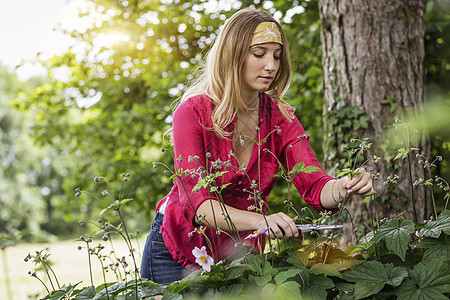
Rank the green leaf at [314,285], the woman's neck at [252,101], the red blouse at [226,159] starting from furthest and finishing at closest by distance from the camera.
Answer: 1. the woman's neck at [252,101]
2. the red blouse at [226,159]
3. the green leaf at [314,285]

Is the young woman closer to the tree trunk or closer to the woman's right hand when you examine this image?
the woman's right hand

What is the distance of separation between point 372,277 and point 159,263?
140 centimetres

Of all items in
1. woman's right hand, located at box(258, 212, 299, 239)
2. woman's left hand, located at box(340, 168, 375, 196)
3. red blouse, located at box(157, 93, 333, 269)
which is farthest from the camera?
red blouse, located at box(157, 93, 333, 269)

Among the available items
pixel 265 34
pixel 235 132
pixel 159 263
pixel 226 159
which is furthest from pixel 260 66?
pixel 159 263

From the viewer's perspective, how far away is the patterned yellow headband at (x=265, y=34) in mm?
2232

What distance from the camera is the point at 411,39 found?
11.3ft

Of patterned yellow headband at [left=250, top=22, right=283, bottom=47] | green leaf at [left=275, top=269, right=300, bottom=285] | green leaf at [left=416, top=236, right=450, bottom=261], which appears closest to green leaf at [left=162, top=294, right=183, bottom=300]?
green leaf at [left=275, top=269, right=300, bottom=285]

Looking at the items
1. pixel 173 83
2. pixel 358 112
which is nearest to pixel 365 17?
pixel 358 112

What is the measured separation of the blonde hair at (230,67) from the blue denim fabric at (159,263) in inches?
26.1

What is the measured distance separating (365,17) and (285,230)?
2.45 meters

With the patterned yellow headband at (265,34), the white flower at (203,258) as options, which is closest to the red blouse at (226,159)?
the patterned yellow headband at (265,34)

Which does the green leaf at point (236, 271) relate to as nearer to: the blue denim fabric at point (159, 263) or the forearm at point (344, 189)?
the forearm at point (344, 189)

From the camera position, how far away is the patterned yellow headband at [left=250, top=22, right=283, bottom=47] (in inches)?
87.9

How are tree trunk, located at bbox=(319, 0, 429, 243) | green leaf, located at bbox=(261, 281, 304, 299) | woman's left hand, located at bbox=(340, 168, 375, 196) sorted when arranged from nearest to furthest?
green leaf, located at bbox=(261, 281, 304, 299)
woman's left hand, located at bbox=(340, 168, 375, 196)
tree trunk, located at bbox=(319, 0, 429, 243)
